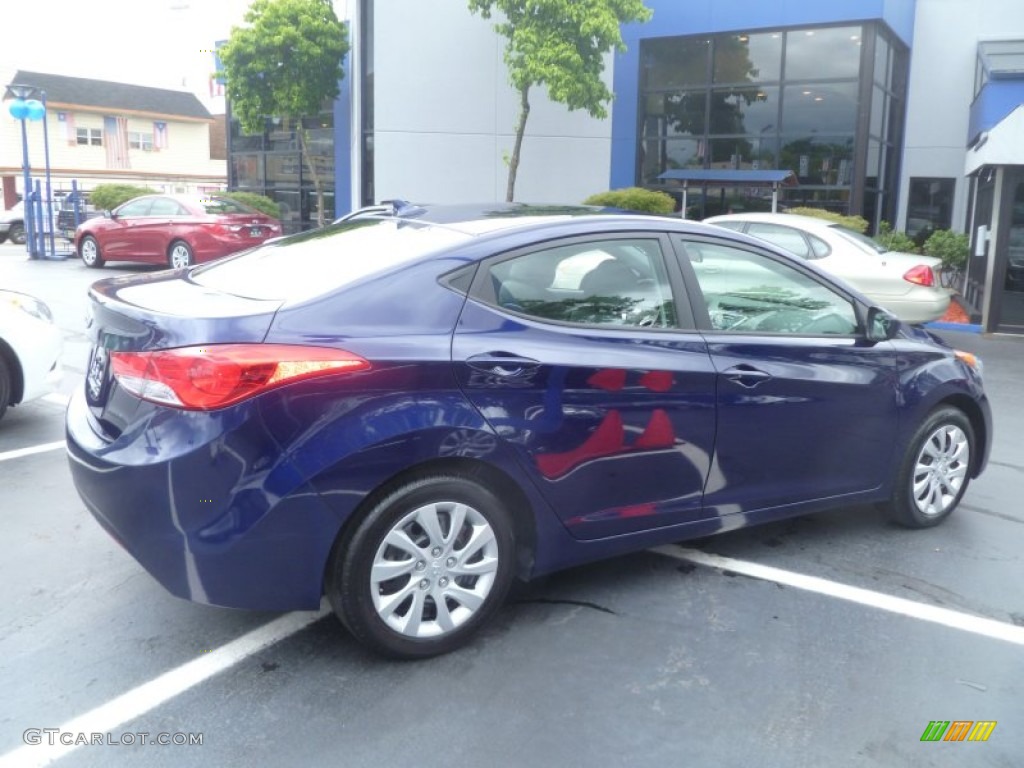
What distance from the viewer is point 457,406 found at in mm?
3289

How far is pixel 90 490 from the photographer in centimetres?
338

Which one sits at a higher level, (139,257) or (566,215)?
(566,215)

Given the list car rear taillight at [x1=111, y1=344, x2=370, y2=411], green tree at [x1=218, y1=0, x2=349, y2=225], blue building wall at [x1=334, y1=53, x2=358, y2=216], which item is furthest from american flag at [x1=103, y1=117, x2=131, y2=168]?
car rear taillight at [x1=111, y1=344, x2=370, y2=411]

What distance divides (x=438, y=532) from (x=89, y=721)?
124 cm

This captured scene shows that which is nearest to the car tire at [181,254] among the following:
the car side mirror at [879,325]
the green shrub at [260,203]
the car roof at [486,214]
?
the green shrub at [260,203]

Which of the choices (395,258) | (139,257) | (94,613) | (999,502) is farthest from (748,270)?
(139,257)

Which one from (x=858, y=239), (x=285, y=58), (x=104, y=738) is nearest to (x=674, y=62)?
(x=285, y=58)

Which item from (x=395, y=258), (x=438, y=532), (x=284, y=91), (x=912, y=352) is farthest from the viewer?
(x=284, y=91)

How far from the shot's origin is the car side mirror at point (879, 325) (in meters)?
4.43

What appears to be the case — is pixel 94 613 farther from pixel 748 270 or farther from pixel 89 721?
pixel 748 270

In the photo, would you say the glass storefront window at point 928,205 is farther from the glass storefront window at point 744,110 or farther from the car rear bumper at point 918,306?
the car rear bumper at point 918,306

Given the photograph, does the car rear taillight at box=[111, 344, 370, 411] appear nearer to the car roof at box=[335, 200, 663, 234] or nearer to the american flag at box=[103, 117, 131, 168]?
the car roof at box=[335, 200, 663, 234]

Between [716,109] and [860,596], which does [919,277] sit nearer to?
[860,596]

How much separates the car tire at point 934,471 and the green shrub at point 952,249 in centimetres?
1264
